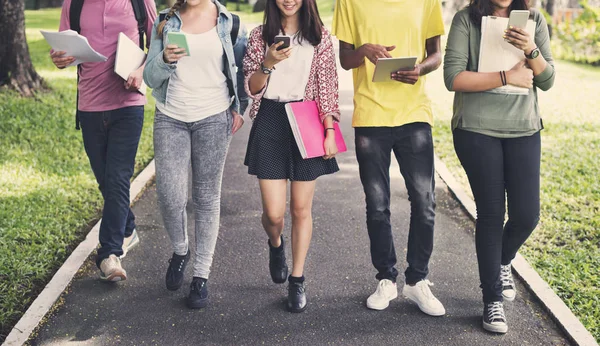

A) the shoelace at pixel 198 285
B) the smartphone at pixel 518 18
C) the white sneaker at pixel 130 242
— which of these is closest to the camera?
the smartphone at pixel 518 18

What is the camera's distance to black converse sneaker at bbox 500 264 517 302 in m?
5.21

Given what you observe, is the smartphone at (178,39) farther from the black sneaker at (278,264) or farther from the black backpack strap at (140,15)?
the black sneaker at (278,264)

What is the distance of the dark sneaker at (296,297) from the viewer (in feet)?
16.4

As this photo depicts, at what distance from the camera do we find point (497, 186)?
4617 millimetres

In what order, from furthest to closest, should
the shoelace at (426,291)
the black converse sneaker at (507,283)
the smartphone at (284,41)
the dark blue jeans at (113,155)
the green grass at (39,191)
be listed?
the green grass at (39,191) → the dark blue jeans at (113,155) → the black converse sneaker at (507,283) → the shoelace at (426,291) → the smartphone at (284,41)

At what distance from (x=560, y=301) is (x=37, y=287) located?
12.2 ft

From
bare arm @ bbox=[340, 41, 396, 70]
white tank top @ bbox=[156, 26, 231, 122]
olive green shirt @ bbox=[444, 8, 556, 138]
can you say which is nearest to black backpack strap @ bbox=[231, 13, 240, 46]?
white tank top @ bbox=[156, 26, 231, 122]

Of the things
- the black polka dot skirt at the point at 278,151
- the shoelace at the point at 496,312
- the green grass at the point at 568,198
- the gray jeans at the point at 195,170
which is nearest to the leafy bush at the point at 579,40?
the green grass at the point at 568,198

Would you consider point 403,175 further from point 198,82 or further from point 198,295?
point 198,295

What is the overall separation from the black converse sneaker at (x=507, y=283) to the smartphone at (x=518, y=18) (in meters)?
1.81

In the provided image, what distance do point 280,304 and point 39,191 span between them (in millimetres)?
3826

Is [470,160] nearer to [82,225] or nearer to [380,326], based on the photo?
[380,326]

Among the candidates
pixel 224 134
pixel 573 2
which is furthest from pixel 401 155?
pixel 573 2

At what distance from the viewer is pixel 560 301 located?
17.0 ft
